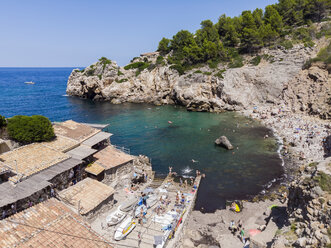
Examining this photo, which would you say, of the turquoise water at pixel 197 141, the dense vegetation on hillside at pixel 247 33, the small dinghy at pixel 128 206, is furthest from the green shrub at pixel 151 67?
the small dinghy at pixel 128 206

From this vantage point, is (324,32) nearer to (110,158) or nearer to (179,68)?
(179,68)

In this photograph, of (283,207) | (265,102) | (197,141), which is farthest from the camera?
(265,102)

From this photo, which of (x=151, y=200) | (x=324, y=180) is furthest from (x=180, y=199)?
Result: (x=324, y=180)

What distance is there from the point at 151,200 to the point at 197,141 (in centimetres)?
2406

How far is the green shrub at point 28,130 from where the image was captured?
2394cm

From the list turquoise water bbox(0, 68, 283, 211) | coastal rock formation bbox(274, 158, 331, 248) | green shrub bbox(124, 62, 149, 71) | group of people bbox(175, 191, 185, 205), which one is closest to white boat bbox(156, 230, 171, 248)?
group of people bbox(175, 191, 185, 205)

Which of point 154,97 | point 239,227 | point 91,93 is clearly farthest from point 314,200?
point 91,93

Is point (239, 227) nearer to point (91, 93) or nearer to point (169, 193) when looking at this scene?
point (169, 193)

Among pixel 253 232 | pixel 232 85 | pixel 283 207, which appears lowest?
pixel 253 232

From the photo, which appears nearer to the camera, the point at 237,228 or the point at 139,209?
the point at 139,209

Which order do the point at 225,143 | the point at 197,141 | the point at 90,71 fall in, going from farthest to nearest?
the point at 90,71 → the point at 197,141 → the point at 225,143

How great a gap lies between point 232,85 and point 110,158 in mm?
50265

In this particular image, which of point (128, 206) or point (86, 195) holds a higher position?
point (86, 195)

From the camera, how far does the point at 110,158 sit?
2791cm
